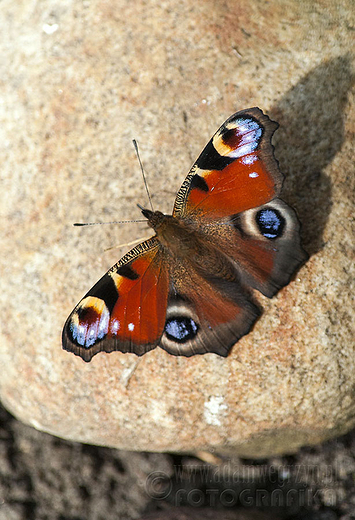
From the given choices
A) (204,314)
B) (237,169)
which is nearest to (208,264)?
(204,314)

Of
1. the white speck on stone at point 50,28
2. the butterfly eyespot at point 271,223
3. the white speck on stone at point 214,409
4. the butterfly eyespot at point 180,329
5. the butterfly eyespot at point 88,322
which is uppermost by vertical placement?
the white speck on stone at point 50,28

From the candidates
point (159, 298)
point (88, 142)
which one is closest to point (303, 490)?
point (159, 298)

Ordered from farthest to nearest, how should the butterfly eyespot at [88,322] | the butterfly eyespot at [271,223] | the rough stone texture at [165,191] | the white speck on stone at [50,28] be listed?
the white speck on stone at [50,28] → the rough stone texture at [165,191] → the butterfly eyespot at [271,223] → the butterfly eyespot at [88,322]

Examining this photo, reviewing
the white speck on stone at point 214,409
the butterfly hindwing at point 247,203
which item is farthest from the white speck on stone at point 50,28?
the white speck on stone at point 214,409

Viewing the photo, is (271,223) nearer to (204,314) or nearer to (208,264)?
(208,264)

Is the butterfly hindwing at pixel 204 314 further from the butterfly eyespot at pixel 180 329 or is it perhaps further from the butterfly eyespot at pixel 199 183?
the butterfly eyespot at pixel 199 183

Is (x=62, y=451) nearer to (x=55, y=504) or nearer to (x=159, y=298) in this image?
(x=55, y=504)

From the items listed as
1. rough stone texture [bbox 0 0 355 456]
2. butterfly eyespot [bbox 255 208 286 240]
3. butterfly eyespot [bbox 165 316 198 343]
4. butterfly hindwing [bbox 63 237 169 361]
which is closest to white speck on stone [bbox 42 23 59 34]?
rough stone texture [bbox 0 0 355 456]
